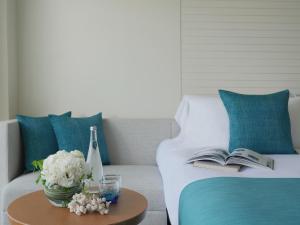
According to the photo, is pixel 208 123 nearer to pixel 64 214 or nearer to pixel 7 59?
pixel 64 214

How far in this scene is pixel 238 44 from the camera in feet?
10.4

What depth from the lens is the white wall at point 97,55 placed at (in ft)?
10.1

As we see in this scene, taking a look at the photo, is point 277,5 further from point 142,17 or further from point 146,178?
point 146,178

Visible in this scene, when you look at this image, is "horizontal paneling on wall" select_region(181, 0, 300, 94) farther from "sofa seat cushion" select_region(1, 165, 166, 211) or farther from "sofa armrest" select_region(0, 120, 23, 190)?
"sofa armrest" select_region(0, 120, 23, 190)

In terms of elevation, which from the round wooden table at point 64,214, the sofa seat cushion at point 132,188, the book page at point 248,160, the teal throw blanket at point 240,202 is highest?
the book page at point 248,160

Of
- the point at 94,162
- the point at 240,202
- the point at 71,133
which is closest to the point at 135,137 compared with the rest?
the point at 71,133

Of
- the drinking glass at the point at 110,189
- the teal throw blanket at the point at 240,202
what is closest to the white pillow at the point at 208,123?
the teal throw blanket at the point at 240,202

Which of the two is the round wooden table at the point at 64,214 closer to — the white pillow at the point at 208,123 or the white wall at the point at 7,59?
the white pillow at the point at 208,123

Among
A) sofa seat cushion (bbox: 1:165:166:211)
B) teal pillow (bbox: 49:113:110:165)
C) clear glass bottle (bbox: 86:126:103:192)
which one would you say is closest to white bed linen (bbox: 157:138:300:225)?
sofa seat cushion (bbox: 1:165:166:211)

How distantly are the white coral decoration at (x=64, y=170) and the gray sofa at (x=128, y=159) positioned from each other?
0.77 meters

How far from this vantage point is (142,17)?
309 centimetres

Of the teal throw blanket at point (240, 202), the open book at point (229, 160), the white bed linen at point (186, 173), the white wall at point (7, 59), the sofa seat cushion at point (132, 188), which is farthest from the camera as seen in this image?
the white wall at point (7, 59)

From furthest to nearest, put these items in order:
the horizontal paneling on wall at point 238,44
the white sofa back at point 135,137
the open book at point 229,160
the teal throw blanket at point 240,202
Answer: the horizontal paneling on wall at point 238,44, the white sofa back at point 135,137, the open book at point 229,160, the teal throw blanket at point 240,202

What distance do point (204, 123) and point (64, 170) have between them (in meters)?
1.36
